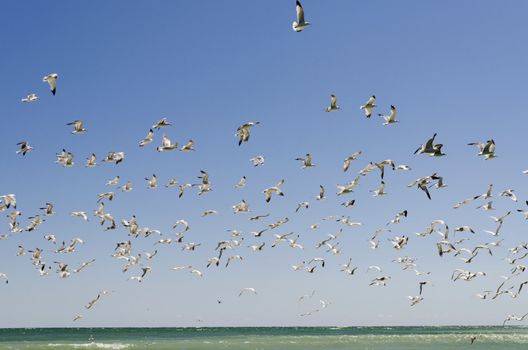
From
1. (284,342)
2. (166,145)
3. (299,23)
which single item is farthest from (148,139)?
(284,342)

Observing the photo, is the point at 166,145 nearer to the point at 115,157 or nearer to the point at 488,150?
the point at 115,157

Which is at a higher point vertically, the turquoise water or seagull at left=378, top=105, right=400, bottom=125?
seagull at left=378, top=105, right=400, bottom=125

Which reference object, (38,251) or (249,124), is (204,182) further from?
(38,251)

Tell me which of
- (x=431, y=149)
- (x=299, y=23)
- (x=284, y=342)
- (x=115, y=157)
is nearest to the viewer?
(x=299, y=23)

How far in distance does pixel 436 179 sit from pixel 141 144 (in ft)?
40.9

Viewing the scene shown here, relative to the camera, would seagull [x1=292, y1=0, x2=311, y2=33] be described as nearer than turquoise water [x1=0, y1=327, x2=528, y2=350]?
Yes

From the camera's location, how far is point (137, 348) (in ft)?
164

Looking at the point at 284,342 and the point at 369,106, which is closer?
the point at 369,106

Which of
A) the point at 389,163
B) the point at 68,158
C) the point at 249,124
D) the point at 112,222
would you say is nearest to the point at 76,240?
the point at 112,222

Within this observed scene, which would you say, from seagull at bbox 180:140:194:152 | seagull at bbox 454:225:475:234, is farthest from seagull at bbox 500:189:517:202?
seagull at bbox 180:140:194:152

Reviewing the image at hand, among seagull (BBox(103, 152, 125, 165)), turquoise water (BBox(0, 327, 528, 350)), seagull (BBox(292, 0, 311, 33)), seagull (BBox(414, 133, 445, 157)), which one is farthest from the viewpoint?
turquoise water (BBox(0, 327, 528, 350))

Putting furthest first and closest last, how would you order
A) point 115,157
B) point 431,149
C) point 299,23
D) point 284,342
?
point 284,342 < point 115,157 < point 431,149 < point 299,23

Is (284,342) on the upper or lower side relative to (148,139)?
lower

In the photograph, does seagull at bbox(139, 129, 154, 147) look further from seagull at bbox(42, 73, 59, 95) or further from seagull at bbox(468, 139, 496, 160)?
seagull at bbox(468, 139, 496, 160)
